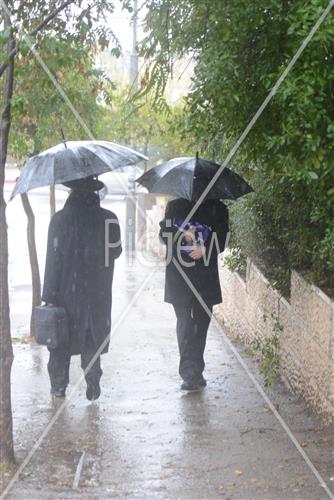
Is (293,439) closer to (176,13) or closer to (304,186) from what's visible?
(304,186)

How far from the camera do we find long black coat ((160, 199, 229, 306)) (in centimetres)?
780

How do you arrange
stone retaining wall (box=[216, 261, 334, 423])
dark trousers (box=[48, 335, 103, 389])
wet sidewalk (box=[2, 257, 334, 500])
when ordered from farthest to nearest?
dark trousers (box=[48, 335, 103, 389]) < stone retaining wall (box=[216, 261, 334, 423]) < wet sidewalk (box=[2, 257, 334, 500])

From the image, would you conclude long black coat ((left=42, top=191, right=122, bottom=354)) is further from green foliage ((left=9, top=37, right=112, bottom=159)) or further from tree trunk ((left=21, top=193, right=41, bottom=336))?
tree trunk ((left=21, top=193, right=41, bottom=336))

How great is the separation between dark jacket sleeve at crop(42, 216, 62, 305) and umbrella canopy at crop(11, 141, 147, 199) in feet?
1.51

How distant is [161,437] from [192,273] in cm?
172

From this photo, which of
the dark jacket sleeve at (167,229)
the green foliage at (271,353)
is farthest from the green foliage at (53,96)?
the green foliage at (271,353)

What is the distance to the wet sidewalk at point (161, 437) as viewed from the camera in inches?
217

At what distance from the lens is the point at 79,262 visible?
7.56m

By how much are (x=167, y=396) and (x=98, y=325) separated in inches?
31.7

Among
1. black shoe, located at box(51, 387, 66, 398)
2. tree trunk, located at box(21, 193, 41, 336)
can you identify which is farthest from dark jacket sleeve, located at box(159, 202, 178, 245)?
tree trunk, located at box(21, 193, 41, 336)

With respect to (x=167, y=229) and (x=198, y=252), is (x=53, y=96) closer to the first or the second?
(x=167, y=229)

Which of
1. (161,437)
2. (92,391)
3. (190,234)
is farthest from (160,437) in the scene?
(190,234)

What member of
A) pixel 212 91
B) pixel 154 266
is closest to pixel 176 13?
pixel 212 91

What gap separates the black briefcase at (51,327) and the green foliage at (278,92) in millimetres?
1827
